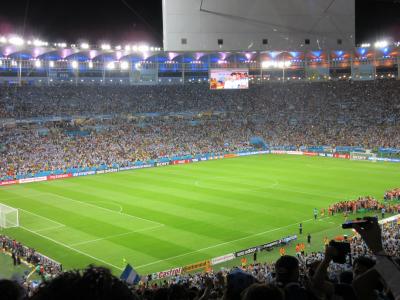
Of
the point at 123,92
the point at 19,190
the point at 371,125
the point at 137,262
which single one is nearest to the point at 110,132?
the point at 123,92

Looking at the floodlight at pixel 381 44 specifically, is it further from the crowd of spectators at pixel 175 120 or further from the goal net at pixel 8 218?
the goal net at pixel 8 218

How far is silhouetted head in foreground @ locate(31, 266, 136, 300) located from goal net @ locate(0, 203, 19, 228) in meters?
34.0

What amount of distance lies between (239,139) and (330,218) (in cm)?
4696

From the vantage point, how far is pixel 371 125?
79688 mm

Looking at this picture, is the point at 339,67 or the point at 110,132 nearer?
the point at 110,132

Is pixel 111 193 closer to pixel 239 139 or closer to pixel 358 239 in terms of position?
pixel 358 239

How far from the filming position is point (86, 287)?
2.45 metres

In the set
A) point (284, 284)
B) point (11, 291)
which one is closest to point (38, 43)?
point (284, 284)

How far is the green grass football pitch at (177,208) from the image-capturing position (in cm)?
2859

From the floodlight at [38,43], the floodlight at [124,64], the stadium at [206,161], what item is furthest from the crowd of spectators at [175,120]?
the floodlight at [38,43]

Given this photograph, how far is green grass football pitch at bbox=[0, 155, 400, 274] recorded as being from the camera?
28594 millimetres

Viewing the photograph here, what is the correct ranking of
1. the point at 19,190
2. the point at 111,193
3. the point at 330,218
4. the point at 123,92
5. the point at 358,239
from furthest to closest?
the point at 123,92, the point at 19,190, the point at 111,193, the point at 330,218, the point at 358,239

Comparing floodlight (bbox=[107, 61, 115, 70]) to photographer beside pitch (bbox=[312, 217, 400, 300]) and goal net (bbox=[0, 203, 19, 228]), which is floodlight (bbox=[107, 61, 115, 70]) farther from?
photographer beside pitch (bbox=[312, 217, 400, 300])

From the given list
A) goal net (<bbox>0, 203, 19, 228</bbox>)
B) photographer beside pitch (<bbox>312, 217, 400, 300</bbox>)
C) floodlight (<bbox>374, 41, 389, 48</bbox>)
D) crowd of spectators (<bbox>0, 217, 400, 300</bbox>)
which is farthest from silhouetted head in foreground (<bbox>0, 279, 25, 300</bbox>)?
floodlight (<bbox>374, 41, 389, 48</bbox>)
